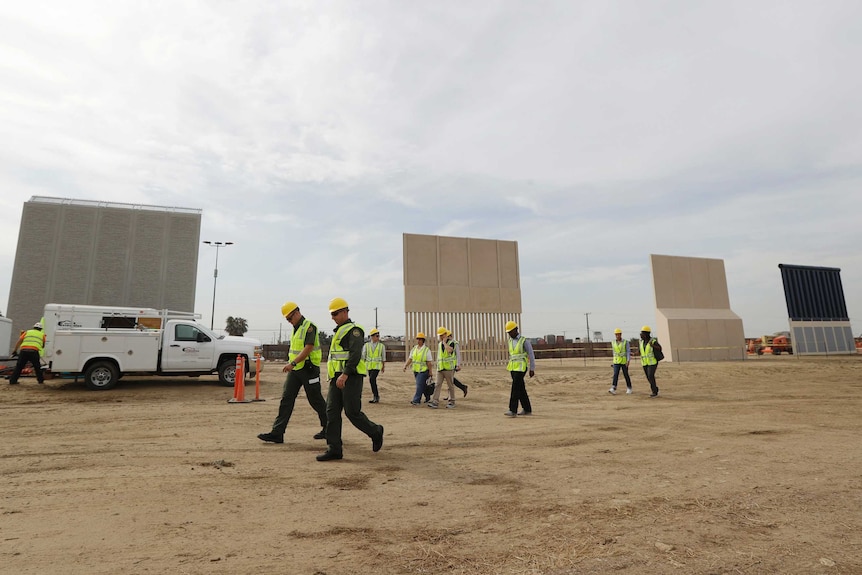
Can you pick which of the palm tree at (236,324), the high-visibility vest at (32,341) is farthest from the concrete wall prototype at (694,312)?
the palm tree at (236,324)

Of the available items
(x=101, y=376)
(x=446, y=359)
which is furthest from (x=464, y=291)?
(x=101, y=376)

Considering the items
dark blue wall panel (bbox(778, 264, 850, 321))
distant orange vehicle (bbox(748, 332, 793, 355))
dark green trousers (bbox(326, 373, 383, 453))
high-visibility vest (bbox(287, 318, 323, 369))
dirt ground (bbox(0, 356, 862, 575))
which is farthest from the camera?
distant orange vehicle (bbox(748, 332, 793, 355))

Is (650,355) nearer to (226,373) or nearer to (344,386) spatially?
(344,386)

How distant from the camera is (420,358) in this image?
1189cm

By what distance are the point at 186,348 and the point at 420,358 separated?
7.82m

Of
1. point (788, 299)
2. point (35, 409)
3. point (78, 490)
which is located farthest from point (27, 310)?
point (788, 299)

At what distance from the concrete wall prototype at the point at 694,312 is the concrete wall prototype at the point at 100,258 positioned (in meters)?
35.5

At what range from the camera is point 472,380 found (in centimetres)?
1847

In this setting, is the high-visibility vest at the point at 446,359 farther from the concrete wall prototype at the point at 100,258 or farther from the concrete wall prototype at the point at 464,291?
the concrete wall prototype at the point at 100,258

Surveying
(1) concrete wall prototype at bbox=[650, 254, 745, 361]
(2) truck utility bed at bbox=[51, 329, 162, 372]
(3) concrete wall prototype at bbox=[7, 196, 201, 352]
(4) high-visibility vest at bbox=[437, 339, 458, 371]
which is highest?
(3) concrete wall prototype at bbox=[7, 196, 201, 352]

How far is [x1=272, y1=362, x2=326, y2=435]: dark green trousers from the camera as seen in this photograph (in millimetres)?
6746

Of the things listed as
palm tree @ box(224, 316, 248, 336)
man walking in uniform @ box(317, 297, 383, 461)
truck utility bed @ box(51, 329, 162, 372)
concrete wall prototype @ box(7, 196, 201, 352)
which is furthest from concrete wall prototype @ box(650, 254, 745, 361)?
palm tree @ box(224, 316, 248, 336)

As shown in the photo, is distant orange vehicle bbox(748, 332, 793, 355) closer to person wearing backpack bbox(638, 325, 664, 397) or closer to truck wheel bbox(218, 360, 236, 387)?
person wearing backpack bbox(638, 325, 664, 397)

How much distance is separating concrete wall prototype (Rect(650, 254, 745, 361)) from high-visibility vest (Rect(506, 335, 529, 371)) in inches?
891
